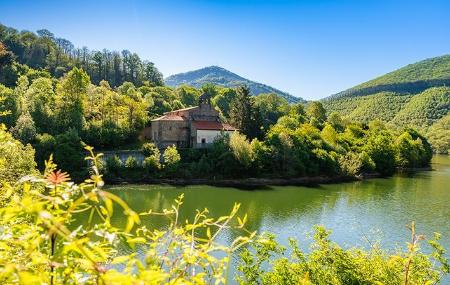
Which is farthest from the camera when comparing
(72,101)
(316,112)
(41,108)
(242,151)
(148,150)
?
(316,112)

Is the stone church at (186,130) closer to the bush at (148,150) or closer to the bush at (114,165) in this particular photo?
the bush at (148,150)

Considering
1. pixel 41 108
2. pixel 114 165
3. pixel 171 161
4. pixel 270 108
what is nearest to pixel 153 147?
pixel 171 161

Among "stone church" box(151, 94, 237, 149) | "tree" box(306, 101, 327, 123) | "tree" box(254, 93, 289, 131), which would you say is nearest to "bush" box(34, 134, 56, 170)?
"stone church" box(151, 94, 237, 149)

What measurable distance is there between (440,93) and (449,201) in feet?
572

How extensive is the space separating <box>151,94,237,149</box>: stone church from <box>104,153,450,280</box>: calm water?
11904 millimetres

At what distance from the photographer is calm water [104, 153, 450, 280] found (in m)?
29.3

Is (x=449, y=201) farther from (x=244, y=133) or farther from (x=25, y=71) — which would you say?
(x=25, y=71)

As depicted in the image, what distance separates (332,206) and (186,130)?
26382 millimetres

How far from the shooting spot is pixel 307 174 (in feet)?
181

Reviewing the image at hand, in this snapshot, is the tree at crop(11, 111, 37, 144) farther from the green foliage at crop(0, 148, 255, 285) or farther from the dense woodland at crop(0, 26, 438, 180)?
the green foliage at crop(0, 148, 255, 285)

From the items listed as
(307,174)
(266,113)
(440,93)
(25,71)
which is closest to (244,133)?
(307,174)

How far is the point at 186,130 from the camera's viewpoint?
189 feet

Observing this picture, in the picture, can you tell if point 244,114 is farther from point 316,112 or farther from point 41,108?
point 316,112

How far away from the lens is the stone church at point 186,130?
2200 inches
